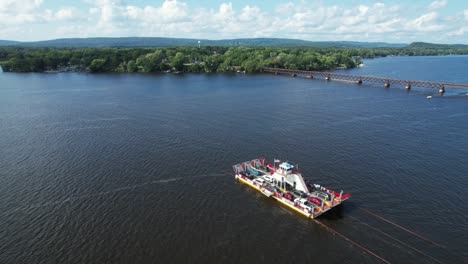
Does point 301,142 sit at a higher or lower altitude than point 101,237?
higher

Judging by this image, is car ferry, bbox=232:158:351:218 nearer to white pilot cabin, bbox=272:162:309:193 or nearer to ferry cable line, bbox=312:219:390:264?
white pilot cabin, bbox=272:162:309:193

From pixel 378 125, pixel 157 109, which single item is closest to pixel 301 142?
pixel 378 125

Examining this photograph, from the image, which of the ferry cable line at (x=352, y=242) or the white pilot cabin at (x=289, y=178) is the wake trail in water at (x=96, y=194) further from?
the ferry cable line at (x=352, y=242)

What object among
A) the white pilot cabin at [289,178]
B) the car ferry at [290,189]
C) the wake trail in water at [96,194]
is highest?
the white pilot cabin at [289,178]

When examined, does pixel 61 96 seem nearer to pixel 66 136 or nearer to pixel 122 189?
pixel 66 136

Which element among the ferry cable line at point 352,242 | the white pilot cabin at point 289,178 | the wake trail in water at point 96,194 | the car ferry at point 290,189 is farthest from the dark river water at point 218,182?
the white pilot cabin at point 289,178

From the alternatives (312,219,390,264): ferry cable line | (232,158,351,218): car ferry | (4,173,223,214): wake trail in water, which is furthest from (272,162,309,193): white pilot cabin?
(4,173,223,214): wake trail in water
